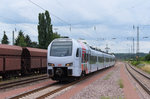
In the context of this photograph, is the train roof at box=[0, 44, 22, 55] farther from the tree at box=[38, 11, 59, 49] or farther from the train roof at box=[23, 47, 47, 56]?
the tree at box=[38, 11, 59, 49]

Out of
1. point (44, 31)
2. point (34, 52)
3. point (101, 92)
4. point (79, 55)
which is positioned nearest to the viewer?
point (101, 92)

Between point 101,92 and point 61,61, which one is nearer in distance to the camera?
point 101,92

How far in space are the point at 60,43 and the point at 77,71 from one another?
2.31 m

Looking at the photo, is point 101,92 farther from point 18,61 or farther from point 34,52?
point 34,52

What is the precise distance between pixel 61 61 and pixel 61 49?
3.08 feet

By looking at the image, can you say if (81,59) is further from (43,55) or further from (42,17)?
(42,17)

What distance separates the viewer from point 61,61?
14609 mm

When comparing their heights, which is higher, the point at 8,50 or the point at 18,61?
the point at 8,50

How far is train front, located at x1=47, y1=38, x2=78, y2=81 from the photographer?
47.8 feet

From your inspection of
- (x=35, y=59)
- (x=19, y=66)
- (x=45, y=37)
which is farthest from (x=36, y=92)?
(x=45, y=37)

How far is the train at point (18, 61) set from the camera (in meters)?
17.7

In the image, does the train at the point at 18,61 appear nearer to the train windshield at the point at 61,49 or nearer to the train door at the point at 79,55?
the train windshield at the point at 61,49

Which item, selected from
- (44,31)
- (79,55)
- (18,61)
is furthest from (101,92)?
(44,31)

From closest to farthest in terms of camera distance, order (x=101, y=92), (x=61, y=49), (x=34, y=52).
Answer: (x=101, y=92), (x=61, y=49), (x=34, y=52)
